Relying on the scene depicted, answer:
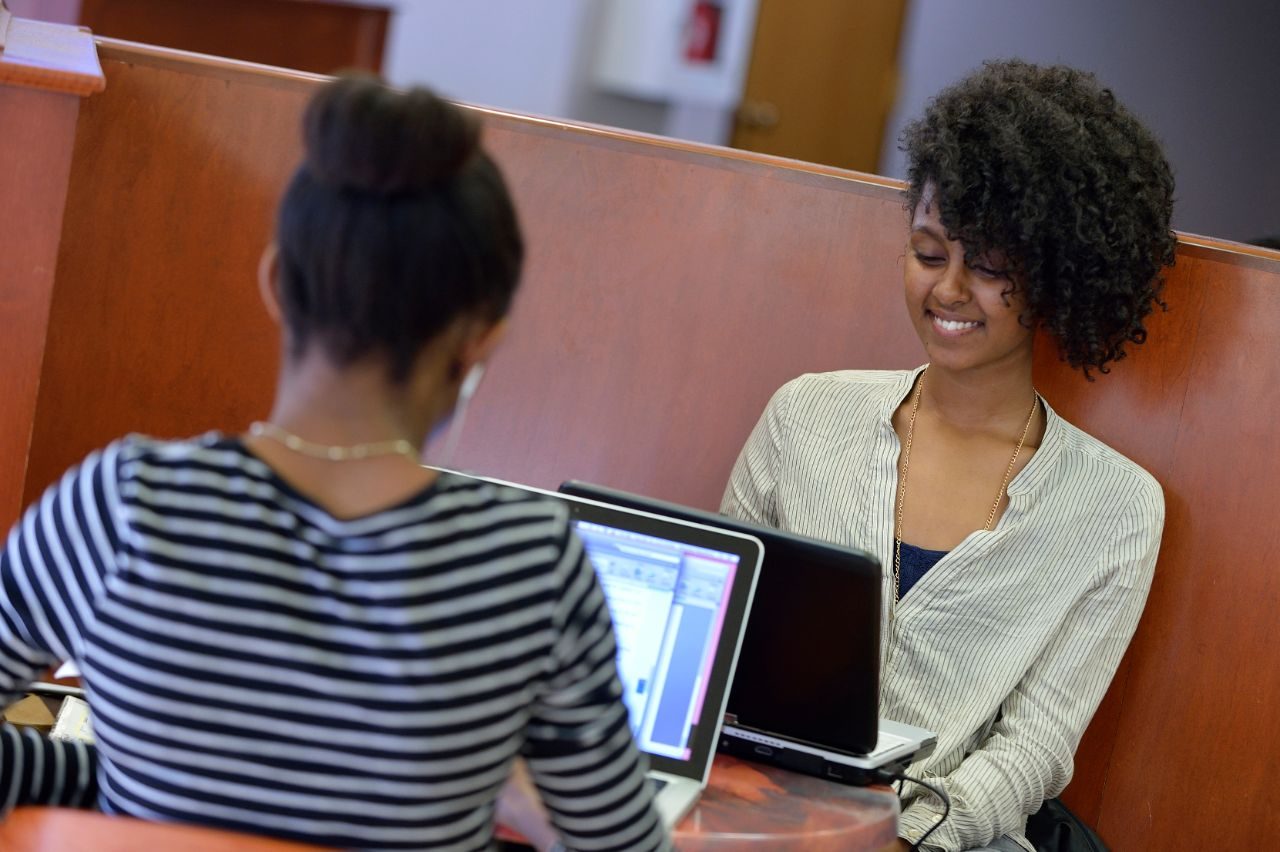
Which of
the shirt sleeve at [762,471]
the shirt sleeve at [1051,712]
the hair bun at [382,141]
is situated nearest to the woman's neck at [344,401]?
the hair bun at [382,141]

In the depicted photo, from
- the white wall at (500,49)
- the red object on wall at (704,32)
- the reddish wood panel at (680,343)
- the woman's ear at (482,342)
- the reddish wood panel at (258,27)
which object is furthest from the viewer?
the red object on wall at (704,32)

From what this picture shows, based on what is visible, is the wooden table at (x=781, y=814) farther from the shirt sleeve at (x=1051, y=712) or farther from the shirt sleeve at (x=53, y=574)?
the shirt sleeve at (x=53, y=574)

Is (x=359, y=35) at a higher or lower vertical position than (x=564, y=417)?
higher

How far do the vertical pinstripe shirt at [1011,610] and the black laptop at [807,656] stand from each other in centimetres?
37

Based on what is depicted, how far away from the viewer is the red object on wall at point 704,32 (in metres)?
5.20

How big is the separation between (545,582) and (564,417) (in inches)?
54.3

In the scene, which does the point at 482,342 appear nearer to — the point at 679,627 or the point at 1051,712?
the point at 679,627

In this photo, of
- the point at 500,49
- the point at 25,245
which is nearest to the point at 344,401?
the point at 25,245

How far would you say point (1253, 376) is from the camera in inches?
82.0

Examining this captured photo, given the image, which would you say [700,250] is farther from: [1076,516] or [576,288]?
[1076,516]

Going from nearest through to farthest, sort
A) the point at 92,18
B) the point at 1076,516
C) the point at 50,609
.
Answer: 1. the point at 50,609
2. the point at 1076,516
3. the point at 92,18

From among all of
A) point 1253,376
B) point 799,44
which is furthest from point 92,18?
point 1253,376

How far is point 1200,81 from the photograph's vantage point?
14.9 ft

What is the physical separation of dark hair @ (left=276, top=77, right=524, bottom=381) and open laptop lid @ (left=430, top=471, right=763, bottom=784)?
0.50 metres
